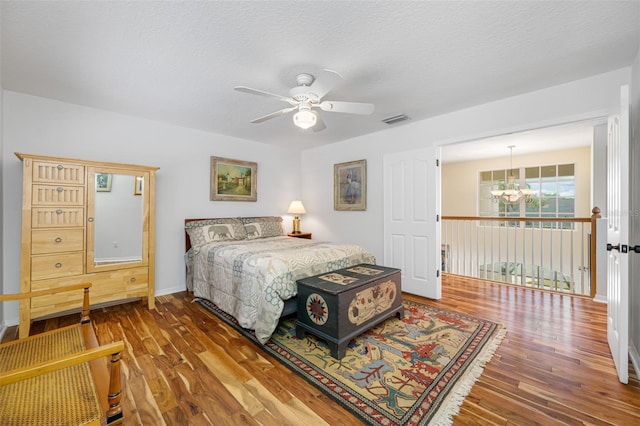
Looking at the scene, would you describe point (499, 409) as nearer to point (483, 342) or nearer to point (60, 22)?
point (483, 342)

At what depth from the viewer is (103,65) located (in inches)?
90.5

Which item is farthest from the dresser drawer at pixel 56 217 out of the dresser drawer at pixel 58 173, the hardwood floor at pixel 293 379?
the hardwood floor at pixel 293 379

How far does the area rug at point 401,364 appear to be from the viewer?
1643 mm

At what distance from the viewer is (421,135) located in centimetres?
377

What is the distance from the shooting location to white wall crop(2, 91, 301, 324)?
2863 mm

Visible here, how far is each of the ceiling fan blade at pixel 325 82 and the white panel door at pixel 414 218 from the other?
6.92 ft

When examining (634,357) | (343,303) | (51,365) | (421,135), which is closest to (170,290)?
(343,303)

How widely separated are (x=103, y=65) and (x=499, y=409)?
392cm

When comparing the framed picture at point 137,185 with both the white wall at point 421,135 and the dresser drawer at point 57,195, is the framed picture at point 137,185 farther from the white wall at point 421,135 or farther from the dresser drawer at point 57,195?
the white wall at point 421,135

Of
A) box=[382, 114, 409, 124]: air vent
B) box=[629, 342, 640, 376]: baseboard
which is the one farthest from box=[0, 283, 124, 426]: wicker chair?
box=[382, 114, 409, 124]: air vent

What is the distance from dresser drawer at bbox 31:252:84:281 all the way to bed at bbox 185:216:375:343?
1.21 m

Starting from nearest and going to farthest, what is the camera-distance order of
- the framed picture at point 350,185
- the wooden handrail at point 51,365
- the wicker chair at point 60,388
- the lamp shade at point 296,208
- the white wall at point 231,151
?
1. the wooden handrail at point 51,365
2. the wicker chair at point 60,388
3. the white wall at point 231,151
4. the framed picture at point 350,185
5. the lamp shade at point 296,208

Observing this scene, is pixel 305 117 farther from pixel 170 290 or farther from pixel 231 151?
pixel 170 290

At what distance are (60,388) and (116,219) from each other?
2.23 meters
